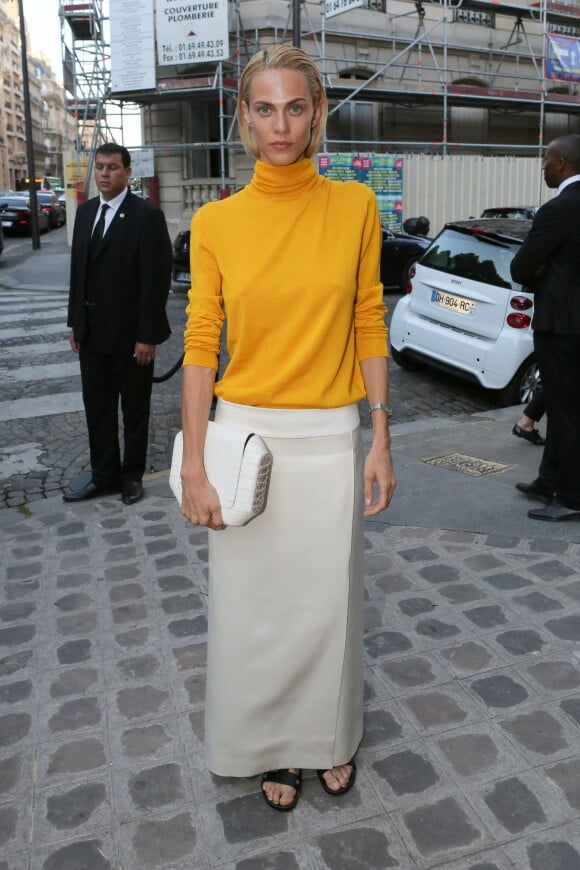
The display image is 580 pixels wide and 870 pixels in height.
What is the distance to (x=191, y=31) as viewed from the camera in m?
19.3

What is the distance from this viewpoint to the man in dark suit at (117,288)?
474cm

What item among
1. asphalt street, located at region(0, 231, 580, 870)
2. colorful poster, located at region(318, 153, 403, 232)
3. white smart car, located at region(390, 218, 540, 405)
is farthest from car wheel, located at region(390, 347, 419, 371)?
colorful poster, located at region(318, 153, 403, 232)

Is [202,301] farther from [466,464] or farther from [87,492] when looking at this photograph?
A: [466,464]

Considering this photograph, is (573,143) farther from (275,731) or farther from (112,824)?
(112,824)

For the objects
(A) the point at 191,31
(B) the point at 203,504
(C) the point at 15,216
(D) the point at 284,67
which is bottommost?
(B) the point at 203,504

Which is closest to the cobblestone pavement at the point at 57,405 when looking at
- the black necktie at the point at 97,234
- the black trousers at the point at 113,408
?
the black trousers at the point at 113,408

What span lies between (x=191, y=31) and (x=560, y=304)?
17.5 m

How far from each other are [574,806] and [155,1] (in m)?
20.4

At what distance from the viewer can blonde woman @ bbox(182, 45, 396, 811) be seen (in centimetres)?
214

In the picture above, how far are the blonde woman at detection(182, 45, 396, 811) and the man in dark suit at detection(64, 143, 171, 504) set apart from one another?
2.60m

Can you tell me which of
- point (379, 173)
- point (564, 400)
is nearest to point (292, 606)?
point (564, 400)

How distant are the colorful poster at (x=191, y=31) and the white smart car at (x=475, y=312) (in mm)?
13273

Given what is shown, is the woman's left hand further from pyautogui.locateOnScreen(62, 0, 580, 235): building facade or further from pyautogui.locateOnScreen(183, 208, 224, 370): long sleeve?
pyautogui.locateOnScreen(62, 0, 580, 235): building facade

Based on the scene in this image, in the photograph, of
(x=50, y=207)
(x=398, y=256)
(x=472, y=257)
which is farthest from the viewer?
(x=50, y=207)
